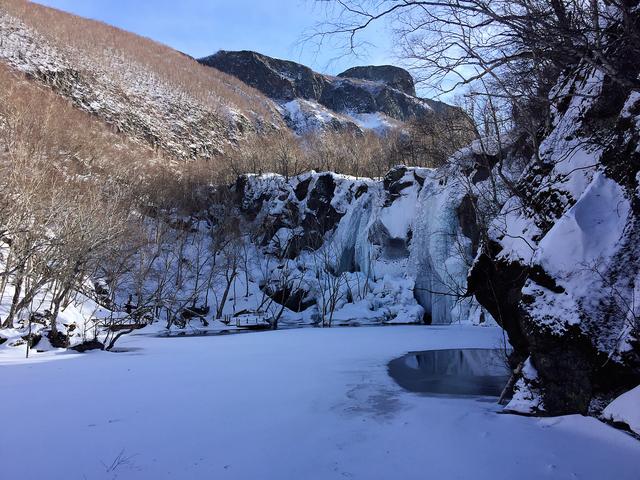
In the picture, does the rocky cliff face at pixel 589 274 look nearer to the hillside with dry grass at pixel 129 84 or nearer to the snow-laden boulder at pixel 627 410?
the snow-laden boulder at pixel 627 410

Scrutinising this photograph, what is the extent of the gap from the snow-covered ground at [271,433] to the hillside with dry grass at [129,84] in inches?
1786

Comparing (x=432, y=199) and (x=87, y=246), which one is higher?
(x=432, y=199)

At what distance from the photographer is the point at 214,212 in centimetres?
3419

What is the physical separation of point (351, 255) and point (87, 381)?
23.3 m

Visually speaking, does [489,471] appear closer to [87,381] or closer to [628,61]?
[628,61]

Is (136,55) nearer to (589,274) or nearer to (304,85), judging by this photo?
(304,85)

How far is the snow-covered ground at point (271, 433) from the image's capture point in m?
3.12

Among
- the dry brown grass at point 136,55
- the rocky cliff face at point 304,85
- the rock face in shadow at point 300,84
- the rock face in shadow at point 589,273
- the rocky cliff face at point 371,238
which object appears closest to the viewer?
the rock face in shadow at point 589,273

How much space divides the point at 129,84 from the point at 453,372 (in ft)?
193

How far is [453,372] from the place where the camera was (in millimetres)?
8914

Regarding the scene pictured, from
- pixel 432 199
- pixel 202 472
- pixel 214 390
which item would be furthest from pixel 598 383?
pixel 432 199

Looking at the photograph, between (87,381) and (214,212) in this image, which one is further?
(214,212)

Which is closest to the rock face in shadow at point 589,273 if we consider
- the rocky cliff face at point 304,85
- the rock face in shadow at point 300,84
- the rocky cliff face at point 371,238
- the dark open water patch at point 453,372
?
the dark open water patch at point 453,372

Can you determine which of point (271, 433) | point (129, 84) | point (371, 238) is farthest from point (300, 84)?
point (271, 433)
